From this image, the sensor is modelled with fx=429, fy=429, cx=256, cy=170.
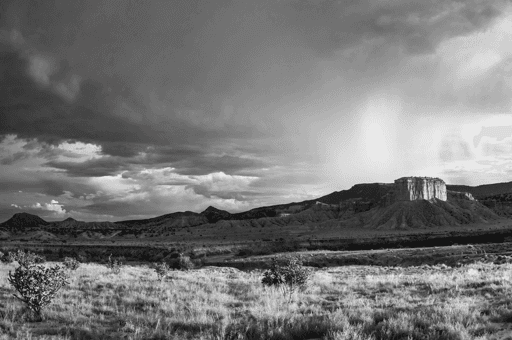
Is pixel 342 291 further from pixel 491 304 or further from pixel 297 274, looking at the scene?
pixel 491 304

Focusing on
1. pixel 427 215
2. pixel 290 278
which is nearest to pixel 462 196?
pixel 427 215

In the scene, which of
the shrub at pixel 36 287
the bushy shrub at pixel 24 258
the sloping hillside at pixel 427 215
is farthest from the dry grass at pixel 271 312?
the sloping hillside at pixel 427 215

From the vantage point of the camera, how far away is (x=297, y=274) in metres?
19.4

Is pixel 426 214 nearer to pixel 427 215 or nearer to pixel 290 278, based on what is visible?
pixel 427 215

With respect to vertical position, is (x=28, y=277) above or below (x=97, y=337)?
above

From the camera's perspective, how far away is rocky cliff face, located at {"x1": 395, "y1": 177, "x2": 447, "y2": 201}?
559 feet

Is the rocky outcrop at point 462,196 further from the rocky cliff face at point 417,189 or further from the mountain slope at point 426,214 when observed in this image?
the mountain slope at point 426,214

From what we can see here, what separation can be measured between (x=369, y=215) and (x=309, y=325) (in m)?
160

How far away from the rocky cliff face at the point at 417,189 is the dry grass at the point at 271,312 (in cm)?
15815

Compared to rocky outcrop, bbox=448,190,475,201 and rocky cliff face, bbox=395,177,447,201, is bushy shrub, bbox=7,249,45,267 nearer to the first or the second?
rocky cliff face, bbox=395,177,447,201

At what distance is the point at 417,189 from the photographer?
567ft

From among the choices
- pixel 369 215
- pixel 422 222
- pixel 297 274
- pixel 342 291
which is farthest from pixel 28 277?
pixel 369 215

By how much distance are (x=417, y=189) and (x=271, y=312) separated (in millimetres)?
172823

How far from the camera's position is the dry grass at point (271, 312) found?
975 cm
